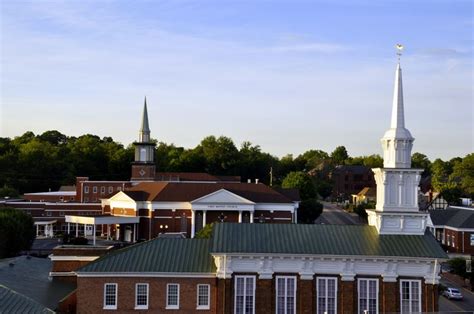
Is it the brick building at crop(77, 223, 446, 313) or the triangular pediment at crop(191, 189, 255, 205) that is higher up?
the triangular pediment at crop(191, 189, 255, 205)

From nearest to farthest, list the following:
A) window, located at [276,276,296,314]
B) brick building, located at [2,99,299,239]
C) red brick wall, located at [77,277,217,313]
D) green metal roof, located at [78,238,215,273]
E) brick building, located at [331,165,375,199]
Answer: red brick wall, located at [77,277,217,313] → green metal roof, located at [78,238,215,273] → window, located at [276,276,296,314] → brick building, located at [2,99,299,239] → brick building, located at [331,165,375,199]

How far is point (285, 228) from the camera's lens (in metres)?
35.2

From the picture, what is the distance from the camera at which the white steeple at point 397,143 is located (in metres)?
36.2

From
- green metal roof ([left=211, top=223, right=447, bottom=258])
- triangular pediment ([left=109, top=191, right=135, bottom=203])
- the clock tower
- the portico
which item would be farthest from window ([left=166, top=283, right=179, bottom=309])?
the clock tower

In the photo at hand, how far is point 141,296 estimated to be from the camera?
32750 millimetres

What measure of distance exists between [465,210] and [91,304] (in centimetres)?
5727

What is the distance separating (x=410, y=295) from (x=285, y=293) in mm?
6246

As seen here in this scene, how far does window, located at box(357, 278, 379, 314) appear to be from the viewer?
33.4 meters

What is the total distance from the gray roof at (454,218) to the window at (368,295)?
45.0m

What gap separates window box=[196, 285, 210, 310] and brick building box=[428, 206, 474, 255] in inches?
1940

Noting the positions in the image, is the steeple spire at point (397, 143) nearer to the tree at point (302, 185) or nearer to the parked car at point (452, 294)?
the parked car at point (452, 294)

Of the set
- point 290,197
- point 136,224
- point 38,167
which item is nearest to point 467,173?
point 290,197

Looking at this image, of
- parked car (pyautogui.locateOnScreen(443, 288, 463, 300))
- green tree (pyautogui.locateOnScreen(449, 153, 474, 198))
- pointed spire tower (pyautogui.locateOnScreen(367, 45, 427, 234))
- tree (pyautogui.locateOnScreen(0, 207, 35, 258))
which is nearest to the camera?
pointed spire tower (pyautogui.locateOnScreen(367, 45, 427, 234))

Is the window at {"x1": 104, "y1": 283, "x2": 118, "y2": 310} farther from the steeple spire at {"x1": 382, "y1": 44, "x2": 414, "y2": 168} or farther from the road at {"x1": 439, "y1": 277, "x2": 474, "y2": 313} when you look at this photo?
the road at {"x1": 439, "y1": 277, "x2": 474, "y2": 313}
